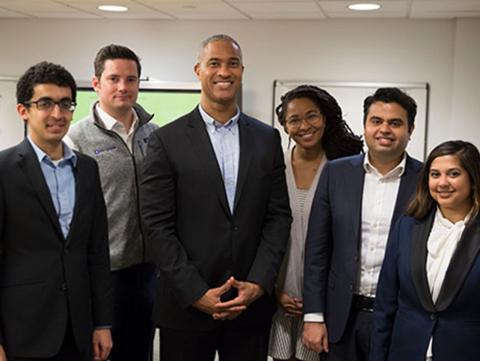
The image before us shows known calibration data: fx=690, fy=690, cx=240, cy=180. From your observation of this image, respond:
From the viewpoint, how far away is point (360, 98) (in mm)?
6383

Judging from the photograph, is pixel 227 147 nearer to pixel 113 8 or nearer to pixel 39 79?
pixel 39 79

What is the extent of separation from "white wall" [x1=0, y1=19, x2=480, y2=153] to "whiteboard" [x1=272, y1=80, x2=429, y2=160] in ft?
0.21

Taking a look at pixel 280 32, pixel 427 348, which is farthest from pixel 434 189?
pixel 280 32

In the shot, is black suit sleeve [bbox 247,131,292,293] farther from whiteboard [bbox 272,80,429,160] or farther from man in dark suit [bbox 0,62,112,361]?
whiteboard [bbox 272,80,429,160]

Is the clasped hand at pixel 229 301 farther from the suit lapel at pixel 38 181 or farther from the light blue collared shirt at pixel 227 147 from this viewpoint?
the suit lapel at pixel 38 181

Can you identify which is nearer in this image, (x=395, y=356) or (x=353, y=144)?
(x=395, y=356)

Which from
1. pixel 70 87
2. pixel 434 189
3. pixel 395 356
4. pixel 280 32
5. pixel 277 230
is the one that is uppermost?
pixel 280 32

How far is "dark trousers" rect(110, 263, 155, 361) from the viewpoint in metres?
2.89

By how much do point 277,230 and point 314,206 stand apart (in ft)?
0.61

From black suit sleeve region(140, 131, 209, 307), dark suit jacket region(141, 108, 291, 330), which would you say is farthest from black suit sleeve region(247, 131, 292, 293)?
black suit sleeve region(140, 131, 209, 307)

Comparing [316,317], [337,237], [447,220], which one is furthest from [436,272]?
[316,317]

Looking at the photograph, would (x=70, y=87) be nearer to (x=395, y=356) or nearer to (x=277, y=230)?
(x=277, y=230)

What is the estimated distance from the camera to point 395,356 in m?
2.29

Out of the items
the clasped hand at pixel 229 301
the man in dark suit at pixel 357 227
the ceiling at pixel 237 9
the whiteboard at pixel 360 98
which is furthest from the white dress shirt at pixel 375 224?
the whiteboard at pixel 360 98
